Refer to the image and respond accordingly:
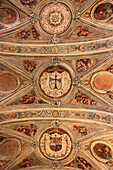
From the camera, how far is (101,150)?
990cm

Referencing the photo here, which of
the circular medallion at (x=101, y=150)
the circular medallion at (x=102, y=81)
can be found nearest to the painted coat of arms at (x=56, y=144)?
the circular medallion at (x=101, y=150)

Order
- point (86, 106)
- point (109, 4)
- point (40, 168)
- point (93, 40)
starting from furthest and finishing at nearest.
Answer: point (40, 168)
point (86, 106)
point (93, 40)
point (109, 4)

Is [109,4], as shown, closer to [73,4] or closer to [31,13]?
[73,4]

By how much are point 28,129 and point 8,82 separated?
309 centimetres

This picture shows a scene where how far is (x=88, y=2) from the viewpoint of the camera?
9.01 m

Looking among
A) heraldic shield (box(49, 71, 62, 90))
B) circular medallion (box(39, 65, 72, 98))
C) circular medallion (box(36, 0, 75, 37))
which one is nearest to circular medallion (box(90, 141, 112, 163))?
circular medallion (box(39, 65, 72, 98))

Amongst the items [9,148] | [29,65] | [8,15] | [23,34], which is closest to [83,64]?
[29,65]

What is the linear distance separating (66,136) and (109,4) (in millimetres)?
7721

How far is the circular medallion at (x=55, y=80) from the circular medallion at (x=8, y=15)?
10.7 feet

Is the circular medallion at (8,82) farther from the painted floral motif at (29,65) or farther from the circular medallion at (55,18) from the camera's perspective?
the circular medallion at (55,18)

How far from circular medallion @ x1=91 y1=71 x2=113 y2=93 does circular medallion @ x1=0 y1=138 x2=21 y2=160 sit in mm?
5704

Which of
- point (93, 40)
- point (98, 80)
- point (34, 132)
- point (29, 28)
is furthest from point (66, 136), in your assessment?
point (29, 28)

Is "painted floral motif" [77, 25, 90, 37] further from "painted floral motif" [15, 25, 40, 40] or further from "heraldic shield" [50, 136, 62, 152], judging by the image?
"heraldic shield" [50, 136, 62, 152]

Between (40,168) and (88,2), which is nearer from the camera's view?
(88,2)
